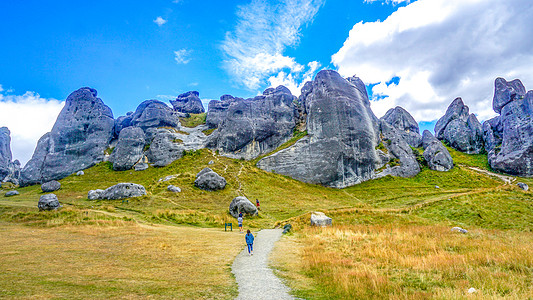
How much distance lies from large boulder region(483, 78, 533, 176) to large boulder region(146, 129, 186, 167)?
101435 mm

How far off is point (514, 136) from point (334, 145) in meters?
54.8

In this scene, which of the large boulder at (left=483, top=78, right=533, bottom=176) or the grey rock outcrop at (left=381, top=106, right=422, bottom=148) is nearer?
the large boulder at (left=483, top=78, right=533, bottom=176)

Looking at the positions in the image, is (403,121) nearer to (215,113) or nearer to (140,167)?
(215,113)

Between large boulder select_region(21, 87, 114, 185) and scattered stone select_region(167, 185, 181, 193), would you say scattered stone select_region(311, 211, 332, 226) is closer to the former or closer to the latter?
scattered stone select_region(167, 185, 181, 193)

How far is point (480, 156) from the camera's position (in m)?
98.4

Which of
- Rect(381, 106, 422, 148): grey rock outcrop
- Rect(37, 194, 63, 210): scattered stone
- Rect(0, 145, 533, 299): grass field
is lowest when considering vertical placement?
Rect(0, 145, 533, 299): grass field

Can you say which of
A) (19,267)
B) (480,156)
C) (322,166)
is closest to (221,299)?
(19,267)

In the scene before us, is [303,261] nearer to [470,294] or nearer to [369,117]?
[470,294]

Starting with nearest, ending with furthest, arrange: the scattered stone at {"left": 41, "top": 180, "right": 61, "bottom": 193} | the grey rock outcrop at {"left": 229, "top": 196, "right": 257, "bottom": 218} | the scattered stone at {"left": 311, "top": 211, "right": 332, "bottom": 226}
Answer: the scattered stone at {"left": 311, "top": 211, "right": 332, "bottom": 226}
the grey rock outcrop at {"left": 229, "top": 196, "right": 257, "bottom": 218}
the scattered stone at {"left": 41, "top": 180, "right": 61, "bottom": 193}

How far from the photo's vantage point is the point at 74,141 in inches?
3632

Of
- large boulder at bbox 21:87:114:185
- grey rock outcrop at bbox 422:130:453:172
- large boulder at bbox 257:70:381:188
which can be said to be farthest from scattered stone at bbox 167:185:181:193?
grey rock outcrop at bbox 422:130:453:172

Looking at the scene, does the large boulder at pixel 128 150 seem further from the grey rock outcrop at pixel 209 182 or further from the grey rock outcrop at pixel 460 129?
the grey rock outcrop at pixel 460 129

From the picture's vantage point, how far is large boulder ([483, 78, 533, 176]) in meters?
69.4

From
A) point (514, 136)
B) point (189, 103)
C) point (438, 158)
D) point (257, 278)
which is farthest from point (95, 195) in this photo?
point (514, 136)
